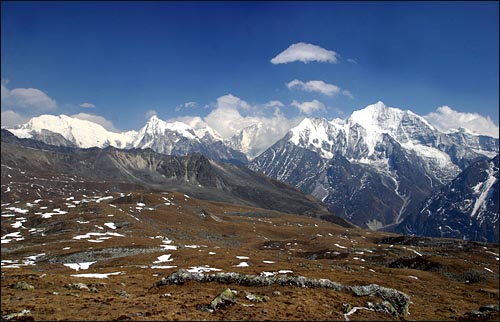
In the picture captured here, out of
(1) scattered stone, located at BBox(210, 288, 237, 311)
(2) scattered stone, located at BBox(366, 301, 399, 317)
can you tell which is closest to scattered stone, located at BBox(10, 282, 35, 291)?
(1) scattered stone, located at BBox(210, 288, 237, 311)

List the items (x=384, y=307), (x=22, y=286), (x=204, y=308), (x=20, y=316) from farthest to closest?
(x=22, y=286)
(x=384, y=307)
(x=204, y=308)
(x=20, y=316)

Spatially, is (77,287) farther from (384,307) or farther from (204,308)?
(384,307)

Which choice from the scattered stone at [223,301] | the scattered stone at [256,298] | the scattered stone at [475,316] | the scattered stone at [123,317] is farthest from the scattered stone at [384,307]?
the scattered stone at [123,317]

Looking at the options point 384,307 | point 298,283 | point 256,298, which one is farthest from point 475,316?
point 256,298

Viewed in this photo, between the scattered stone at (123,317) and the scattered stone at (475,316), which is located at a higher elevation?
the scattered stone at (123,317)

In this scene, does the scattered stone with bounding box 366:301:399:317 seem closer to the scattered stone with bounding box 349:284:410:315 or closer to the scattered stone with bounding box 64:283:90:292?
the scattered stone with bounding box 349:284:410:315

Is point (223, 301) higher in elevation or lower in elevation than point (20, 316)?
lower

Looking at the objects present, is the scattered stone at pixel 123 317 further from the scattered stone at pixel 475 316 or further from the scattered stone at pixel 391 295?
the scattered stone at pixel 475 316

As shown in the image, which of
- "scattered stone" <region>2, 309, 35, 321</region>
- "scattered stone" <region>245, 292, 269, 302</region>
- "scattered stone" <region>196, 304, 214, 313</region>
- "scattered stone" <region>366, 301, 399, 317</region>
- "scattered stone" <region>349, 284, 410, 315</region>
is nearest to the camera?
"scattered stone" <region>2, 309, 35, 321</region>

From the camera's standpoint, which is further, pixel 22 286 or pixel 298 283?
pixel 298 283

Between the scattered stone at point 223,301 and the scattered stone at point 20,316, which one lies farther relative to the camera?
the scattered stone at point 223,301

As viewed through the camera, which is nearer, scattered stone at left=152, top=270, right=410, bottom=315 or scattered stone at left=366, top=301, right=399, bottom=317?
scattered stone at left=366, top=301, right=399, bottom=317

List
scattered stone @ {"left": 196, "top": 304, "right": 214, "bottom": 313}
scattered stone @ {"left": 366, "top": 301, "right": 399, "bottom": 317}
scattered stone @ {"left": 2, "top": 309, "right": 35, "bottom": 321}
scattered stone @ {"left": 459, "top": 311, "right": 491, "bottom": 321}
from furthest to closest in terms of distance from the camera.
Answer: scattered stone @ {"left": 459, "top": 311, "right": 491, "bottom": 321}
scattered stone @ {"left": 366, "top": 301, "right": 399, "bottom": 317}
scattered stone @ {"left": 196, "top": 304, "right": 214, "bottom": 313}
scattered stone @ {"left": 2, "top": 309, "right": 35, "bottom": 321}

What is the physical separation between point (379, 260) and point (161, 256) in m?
64.7
